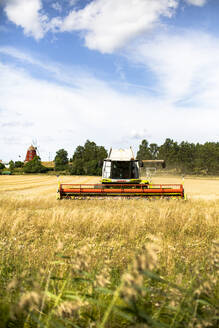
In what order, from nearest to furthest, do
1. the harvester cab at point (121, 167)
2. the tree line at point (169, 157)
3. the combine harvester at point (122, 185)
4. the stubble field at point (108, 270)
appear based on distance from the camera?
the stubble field at point (108, 270) → the combine harvester at point (122, 185) → the harvester cab at point (121, 167) → the tree line at point (169, 157)

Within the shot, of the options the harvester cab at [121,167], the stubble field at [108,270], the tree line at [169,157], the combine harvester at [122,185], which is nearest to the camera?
the stubble field at [108,270]

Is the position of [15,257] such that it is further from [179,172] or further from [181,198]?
[179,172]

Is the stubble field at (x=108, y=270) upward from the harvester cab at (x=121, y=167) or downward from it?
downward

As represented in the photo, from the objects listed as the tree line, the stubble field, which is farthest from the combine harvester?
the tree line

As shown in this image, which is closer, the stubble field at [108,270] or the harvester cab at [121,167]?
the stubble field at [108,270]

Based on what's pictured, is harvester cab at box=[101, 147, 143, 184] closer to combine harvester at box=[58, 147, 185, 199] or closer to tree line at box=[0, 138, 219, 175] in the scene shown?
combine harvester at box=[58, 147, 185, 199]

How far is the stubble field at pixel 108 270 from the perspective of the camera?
125cm

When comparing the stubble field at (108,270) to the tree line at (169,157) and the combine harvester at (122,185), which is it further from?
the tree line at (169,157)

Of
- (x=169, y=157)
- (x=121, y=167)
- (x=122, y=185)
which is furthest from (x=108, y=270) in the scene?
(x=169, y=157)

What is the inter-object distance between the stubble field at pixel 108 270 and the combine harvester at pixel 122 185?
5749mm

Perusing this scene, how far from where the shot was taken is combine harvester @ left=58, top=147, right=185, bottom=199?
13.4m

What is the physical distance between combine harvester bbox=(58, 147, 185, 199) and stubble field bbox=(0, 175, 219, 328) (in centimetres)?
575

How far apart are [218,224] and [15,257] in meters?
4.97

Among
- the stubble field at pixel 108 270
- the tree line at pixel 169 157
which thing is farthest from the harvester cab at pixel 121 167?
the tree line at pixel 169 157
